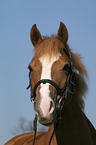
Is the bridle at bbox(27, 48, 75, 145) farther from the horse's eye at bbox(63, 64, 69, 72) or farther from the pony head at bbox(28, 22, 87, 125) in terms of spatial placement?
the horse's eye at bbox(63, 64, 69, 72)

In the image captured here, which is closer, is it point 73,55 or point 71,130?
point 71,130

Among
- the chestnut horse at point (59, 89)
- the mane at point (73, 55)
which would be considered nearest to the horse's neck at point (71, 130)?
→ the chestnut horse at point (59, 89)

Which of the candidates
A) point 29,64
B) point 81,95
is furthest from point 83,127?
point 29,64

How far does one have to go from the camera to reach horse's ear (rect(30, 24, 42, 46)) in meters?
5.56

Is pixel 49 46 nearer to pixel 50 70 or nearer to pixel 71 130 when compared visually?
pixel 50 70

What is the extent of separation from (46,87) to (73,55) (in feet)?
4.19

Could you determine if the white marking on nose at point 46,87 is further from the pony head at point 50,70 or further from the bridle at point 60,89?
the bridle at point 60,89

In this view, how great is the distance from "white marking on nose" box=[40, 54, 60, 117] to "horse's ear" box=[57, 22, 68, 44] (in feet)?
1.79

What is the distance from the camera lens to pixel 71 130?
5105mm

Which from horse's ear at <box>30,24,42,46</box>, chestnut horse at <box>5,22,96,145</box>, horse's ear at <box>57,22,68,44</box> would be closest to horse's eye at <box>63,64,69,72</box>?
chestnut horse at <box>5,22,96,145</box>

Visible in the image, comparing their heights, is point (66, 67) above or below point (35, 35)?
below

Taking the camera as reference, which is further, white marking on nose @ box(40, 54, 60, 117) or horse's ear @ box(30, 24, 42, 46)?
horse's ear @ box(30, 24, 42, 46)

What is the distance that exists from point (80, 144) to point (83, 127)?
1.16 feet

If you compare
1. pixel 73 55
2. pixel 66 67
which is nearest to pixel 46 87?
pixel 66 67
